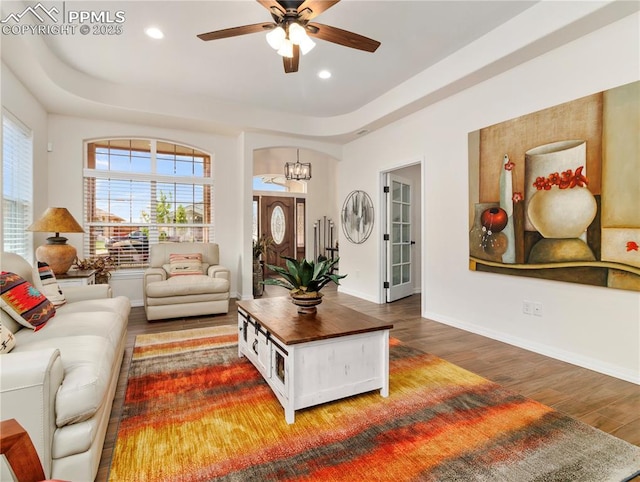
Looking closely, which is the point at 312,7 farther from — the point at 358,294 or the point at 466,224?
the point at 358,294

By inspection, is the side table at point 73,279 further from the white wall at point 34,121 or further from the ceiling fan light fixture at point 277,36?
the ceiling fan light fixture at point 277,36

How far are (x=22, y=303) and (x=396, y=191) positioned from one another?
4.89 m

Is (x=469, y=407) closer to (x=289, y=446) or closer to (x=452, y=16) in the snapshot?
(x=289, y=446)

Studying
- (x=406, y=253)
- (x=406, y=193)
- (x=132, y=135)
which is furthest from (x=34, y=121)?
(x=406, y=253)

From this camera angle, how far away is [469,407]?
213 cm

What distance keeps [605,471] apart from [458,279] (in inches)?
99.9

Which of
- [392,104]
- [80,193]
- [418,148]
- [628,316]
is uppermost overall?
[392,104]

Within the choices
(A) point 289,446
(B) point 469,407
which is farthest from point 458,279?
(A) point 289,446

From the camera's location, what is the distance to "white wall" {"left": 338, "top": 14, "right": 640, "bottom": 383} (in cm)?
263

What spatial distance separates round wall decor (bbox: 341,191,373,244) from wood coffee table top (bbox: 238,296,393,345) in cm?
310

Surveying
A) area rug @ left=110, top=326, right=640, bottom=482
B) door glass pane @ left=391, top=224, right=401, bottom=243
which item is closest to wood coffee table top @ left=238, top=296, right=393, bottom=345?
area rug @ left=110, top=326, right=640, bottom=482

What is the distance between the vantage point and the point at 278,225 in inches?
346

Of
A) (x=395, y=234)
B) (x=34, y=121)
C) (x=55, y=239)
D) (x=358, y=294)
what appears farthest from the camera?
(x=358, y=294)

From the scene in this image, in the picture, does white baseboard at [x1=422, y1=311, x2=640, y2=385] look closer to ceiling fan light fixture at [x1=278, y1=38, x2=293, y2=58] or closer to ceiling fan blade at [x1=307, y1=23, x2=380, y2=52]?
ceiling fan blade at [x1=307, y1=23, x2=380, y2=52]
